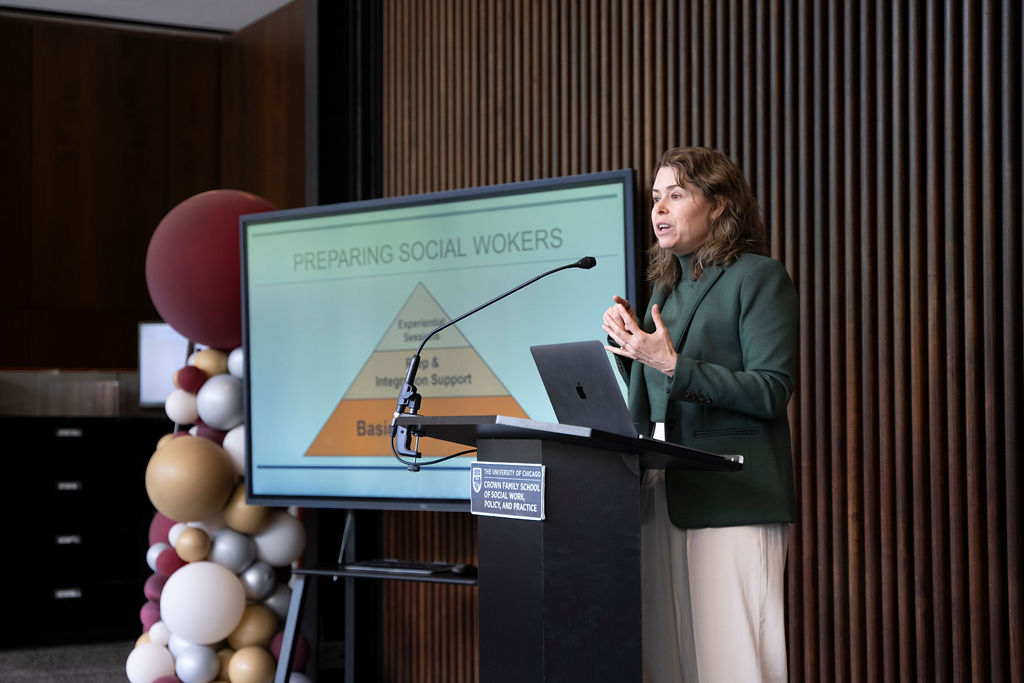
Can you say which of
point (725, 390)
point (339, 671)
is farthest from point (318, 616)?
point (725, 390)

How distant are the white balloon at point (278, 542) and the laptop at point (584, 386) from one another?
7.28 ft

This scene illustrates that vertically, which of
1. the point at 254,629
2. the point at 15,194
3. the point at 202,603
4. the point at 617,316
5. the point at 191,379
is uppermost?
the point at 15,194

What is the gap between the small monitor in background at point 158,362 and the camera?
620 cm

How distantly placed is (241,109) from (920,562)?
536 centimetres

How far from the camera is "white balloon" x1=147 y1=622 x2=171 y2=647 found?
3.98m

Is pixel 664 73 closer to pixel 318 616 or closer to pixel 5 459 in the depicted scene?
pixel 318 616

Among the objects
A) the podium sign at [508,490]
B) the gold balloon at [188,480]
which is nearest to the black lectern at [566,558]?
the podium sign at [508,490]

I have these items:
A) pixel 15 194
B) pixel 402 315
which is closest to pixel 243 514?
pixel 402 315

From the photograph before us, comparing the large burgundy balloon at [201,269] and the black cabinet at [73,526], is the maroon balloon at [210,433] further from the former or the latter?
the black cabinet at [73,526]

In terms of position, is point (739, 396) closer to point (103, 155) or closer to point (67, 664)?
point (67, 664)

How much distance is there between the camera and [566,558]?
1.90 m

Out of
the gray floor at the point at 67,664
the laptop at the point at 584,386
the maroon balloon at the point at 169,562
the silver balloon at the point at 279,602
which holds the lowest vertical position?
the gray floor at the point at 67,664

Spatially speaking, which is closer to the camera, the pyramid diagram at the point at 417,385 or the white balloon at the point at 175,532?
the pyramid diagram at the point at 417,385

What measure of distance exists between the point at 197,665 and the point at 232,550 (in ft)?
1.32
